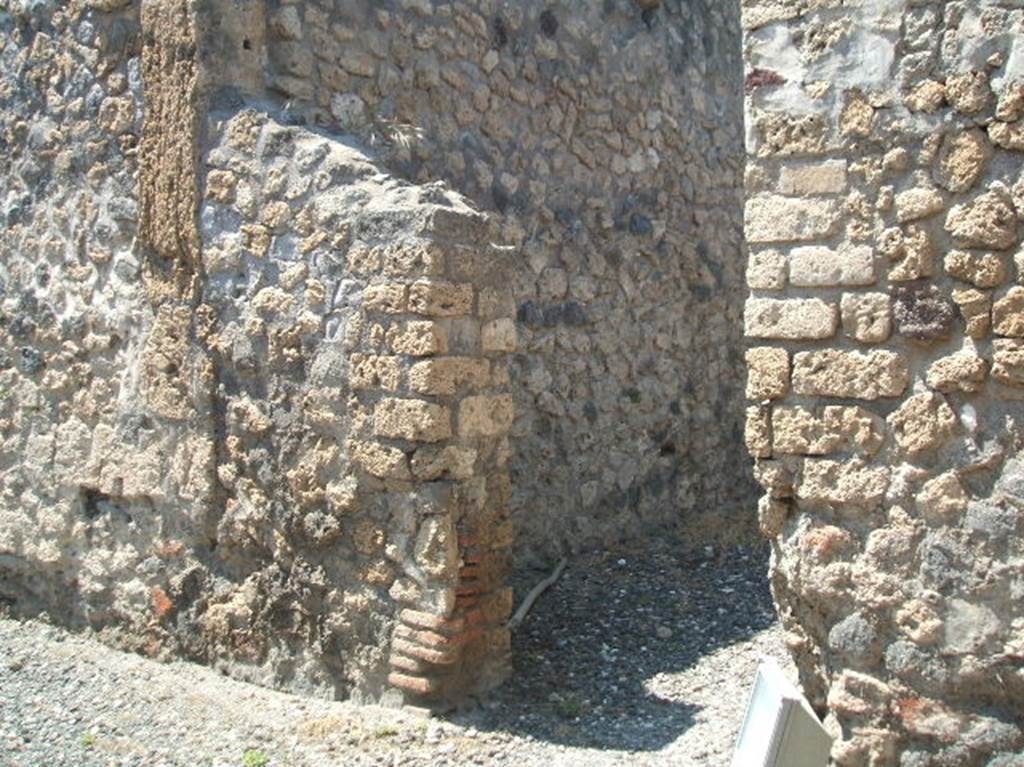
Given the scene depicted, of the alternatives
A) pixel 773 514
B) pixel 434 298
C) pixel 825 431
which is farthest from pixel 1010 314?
pixel 434 298

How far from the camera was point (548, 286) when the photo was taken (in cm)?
630

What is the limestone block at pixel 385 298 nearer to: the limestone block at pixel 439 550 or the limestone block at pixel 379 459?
the limestone block at pixel 379 459

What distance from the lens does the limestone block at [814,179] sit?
3.36m

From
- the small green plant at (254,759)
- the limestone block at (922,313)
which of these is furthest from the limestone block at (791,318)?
the small green plant at (254,759)

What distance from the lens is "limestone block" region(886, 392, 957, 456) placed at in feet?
10.5

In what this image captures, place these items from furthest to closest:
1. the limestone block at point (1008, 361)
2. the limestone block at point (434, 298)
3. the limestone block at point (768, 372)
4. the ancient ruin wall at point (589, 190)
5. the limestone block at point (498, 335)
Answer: the ancient ruin wall at point (589, 190)
the limestone block at point (498, 335)
the limestone block at point (434, 298)
the limestone block at point (768, 372)
the limestone block at point (1008, 361)

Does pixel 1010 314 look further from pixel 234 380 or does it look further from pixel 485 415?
pixel 234 380

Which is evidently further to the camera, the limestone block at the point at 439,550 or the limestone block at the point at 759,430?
the limestone block at the point at 439,550

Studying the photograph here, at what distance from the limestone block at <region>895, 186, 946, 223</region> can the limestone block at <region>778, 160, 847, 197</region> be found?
0.17 metres

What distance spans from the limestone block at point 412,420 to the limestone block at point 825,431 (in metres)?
1.30

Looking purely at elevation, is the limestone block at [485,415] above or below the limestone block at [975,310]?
below

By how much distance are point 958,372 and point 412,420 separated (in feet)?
6.27

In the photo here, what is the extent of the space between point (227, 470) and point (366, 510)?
0.76 m

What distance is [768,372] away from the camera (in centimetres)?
349
